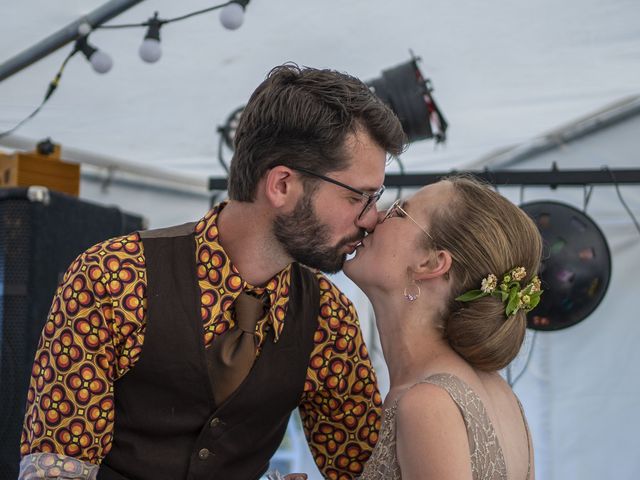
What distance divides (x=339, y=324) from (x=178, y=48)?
4.68ft

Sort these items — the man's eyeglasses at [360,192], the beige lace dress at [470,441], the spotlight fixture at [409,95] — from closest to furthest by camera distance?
the beige lace dress at [470,441]
the man's eyeglasses at [360,192]
the spotlight fixture at [409,95]

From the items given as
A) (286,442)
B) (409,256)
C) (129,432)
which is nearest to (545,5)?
(409,256)

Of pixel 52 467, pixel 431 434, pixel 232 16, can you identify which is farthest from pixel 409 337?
pixel 232 16

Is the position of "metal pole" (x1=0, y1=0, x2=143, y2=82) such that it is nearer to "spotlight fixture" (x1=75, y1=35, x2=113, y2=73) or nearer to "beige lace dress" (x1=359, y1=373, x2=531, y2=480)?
"spotlight fixture" (x1=75, y1=35, x2=113, y2=73)

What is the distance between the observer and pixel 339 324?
5.91ft

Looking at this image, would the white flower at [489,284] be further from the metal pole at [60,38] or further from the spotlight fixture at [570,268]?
the metal pole at [60,38]

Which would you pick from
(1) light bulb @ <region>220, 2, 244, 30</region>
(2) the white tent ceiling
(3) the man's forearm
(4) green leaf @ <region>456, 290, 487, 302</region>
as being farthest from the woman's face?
(2) the white tent ceiling

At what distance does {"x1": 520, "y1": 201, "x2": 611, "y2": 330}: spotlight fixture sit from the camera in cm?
298

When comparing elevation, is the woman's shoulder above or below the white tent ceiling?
below

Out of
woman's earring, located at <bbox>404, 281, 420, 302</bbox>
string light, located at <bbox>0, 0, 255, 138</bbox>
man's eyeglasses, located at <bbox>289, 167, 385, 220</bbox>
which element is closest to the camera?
man's eyeglasses, located at <bbox>289, 167, 385, 220</bbox>

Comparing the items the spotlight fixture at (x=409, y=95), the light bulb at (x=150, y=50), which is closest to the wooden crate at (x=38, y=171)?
the light bulb at (x=150, y=50)

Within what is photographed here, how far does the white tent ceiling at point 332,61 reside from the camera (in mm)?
2637

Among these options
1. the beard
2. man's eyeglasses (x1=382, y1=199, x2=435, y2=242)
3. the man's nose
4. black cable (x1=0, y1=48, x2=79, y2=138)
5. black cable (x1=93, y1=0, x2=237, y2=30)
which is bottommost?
the beard

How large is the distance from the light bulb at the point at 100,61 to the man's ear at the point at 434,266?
53.3 inches
